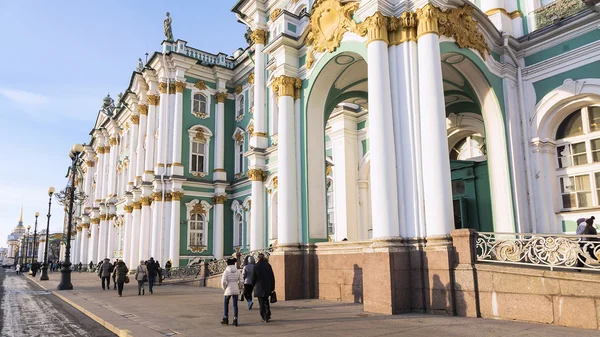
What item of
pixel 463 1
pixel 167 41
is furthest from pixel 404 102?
pixel 167 41

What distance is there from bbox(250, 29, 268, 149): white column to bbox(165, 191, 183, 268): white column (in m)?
6.95

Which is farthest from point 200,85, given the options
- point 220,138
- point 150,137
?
point 150,137

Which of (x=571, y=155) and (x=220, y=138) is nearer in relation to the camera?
(x=571, y=155)

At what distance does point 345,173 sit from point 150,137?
17745mm

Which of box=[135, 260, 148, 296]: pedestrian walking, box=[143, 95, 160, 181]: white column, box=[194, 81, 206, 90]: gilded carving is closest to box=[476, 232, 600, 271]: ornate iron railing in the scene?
box=[135, 260, 148, 296]: pedestrian walking

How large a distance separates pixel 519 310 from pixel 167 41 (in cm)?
Result: 2878

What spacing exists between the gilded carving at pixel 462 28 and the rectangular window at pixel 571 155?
13.4 ft

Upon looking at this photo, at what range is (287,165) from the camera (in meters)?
15.2

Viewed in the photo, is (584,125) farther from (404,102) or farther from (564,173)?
(404,102)

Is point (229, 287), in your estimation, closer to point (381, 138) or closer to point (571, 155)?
point (381, 138)

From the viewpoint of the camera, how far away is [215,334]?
8.57 meters

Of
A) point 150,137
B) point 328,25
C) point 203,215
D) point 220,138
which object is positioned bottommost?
point 203,215

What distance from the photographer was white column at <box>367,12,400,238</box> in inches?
452

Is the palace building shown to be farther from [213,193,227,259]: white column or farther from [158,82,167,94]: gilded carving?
[158,82,167,94]: gilded carving
